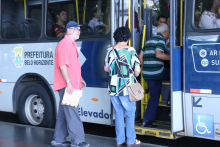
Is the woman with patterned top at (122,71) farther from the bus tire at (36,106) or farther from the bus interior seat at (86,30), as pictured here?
the bus tire at (36,106)

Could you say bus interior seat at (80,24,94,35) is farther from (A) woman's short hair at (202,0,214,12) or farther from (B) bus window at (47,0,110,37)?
(A) woman's short hair at (202,0,214,12)

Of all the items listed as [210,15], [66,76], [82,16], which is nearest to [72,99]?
[66,76]

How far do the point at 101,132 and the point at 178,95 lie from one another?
2.32 meters

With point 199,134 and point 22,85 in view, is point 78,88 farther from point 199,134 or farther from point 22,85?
point 22,85

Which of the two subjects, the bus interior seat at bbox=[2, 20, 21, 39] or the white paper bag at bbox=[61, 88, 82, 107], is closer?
the white paper bag at bbox=[61, 88, 82, 107]

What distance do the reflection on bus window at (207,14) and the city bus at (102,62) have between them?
0.02 metres

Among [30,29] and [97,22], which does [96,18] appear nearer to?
[97,22]

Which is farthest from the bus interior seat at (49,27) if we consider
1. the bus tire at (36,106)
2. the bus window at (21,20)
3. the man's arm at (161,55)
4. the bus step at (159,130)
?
the bus step at (159,130)

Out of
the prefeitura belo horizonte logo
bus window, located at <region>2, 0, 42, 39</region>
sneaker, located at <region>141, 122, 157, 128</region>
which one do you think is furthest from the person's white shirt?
the prefeitura belo horizonte logo

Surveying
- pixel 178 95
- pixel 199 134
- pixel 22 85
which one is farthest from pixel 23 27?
pixel 199 134

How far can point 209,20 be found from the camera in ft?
14.4

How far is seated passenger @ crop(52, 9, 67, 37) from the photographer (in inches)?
232

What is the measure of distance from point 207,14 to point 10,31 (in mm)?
4204

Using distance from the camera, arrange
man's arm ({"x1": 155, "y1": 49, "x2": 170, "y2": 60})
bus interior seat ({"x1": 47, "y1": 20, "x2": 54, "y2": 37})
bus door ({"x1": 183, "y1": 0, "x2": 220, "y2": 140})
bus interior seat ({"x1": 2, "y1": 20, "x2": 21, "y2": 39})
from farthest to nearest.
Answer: bus interior seat ({"x1": 2, "y1": 20, "x2": 21, "y2": 39}) < bus interior seat ({"x1": 47, "y1": 20, "x2": 54, "y2": 37}) < man's arm ({"x1": 155, "y1": 49, "x2": 170, "y2": 60}) < bus door ({"x1": 183, "y1": 0, "x2": 220, "y2": 140})
